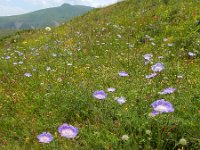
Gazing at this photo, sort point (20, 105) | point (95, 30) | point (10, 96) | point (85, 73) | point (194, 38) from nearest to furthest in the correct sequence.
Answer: point (20, 105)
point (10, 96)
point (85, 73)
point (194, 38)
point (95, 30)

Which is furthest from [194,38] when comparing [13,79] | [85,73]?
[13,79]

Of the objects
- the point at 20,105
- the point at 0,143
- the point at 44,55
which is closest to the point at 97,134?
the point at 0,143

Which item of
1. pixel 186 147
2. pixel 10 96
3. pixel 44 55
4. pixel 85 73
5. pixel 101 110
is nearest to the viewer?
pixel 186 147

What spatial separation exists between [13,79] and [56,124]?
3.06 metres

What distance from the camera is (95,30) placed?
478 inches

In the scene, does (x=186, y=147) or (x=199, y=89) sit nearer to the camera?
(x=186, y=147)

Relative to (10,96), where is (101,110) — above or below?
above

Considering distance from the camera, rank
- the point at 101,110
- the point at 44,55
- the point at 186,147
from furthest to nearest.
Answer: the point at 44,55 < the point at 101,110 < the point at 186,147

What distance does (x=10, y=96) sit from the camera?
6.14 m

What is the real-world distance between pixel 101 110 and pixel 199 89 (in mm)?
1253

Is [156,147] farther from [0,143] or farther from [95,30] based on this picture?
[95,30]

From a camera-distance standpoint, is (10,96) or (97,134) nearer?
(97,134)

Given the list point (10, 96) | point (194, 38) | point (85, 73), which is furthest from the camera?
point (194, 38)

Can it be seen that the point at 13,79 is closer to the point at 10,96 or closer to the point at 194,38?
the point at 10,96
